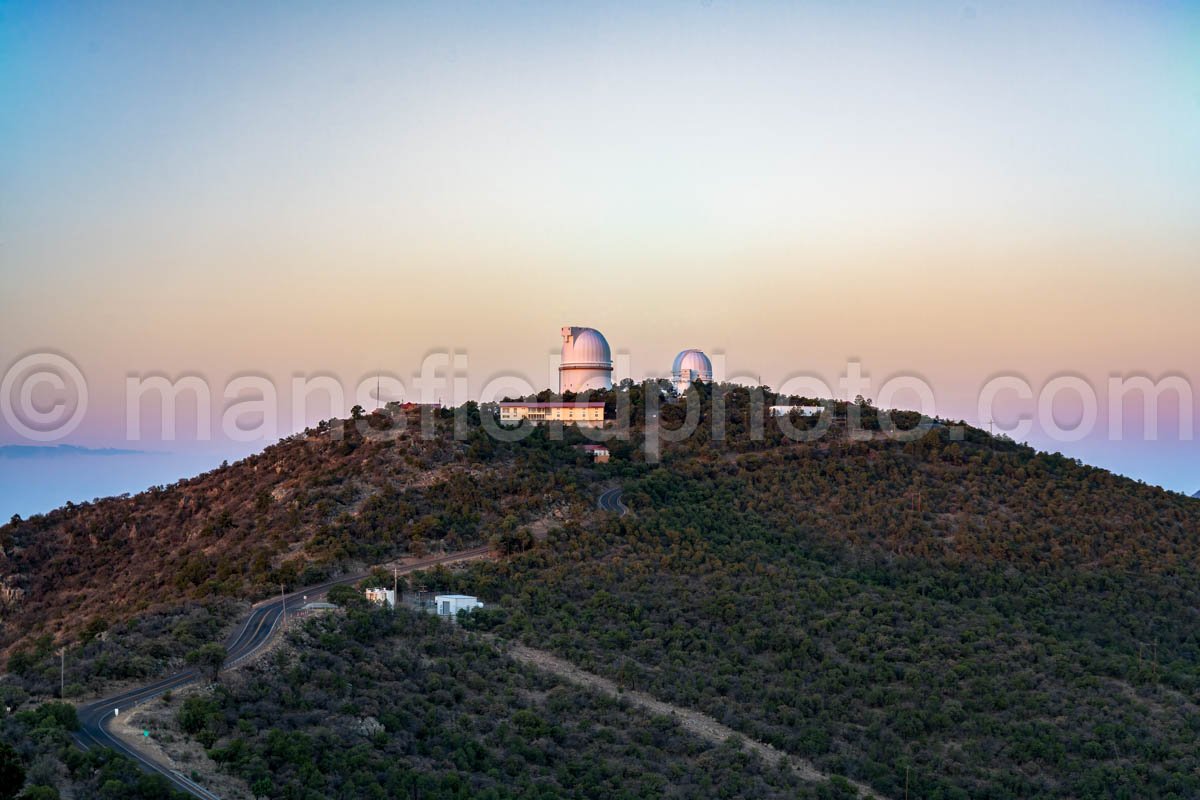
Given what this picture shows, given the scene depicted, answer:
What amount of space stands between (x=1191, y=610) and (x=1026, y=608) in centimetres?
754

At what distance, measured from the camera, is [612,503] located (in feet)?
186

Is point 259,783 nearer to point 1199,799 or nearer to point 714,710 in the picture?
point 714,710

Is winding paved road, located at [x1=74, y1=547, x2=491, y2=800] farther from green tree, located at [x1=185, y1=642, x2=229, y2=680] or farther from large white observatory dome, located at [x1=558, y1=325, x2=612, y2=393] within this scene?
large white observatory dome, located at [x1=558, y1=325, x2=612, y2=393]

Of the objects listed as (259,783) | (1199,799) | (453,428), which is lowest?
(1199,799)

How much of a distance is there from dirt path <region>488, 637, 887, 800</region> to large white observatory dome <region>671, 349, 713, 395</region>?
44013 millimetres

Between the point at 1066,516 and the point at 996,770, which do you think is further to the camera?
the point at 1066,516

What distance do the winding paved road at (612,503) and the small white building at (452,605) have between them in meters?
13.6

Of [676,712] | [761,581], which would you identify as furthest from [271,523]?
[676,712]

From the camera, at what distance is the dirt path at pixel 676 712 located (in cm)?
3278

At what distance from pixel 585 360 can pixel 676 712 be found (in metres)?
43.7

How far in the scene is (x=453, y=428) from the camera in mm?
64438

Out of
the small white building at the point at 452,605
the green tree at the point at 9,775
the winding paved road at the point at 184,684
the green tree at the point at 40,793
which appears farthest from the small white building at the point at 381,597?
the green tree at the point at 9,775

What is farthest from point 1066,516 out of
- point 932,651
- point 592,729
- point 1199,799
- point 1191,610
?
point 592,729

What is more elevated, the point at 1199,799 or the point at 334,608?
the point at 334,608
